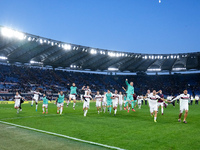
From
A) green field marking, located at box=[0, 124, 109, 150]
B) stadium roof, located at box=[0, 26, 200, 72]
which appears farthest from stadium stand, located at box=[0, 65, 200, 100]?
green field marking, located at box=[0, 124, 109, 150]

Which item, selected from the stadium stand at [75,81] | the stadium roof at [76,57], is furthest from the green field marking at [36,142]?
the stadium roof at [76,57]

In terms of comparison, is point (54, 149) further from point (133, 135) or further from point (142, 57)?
point (142, 57)

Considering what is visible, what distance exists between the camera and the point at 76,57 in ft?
172

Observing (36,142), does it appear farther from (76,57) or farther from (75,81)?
(75,81)

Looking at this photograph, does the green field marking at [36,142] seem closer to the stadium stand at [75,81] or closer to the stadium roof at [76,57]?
the stadium stand at [75,81]

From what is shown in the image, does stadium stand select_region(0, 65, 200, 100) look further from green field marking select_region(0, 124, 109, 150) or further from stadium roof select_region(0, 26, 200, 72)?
green field marking select_region(0, 124, 109, 150)

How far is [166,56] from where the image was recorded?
5747 centimetres

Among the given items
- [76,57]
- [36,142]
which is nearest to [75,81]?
[76,57]

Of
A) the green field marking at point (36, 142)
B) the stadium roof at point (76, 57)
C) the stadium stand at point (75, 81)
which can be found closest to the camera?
the green field marking at point (36, 142)

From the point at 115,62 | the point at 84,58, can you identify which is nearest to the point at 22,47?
the point at 84,58

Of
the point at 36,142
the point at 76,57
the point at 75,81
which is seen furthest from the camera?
the point at 75,81

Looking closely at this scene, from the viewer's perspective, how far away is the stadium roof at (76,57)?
39625mm

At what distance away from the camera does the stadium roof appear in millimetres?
39625

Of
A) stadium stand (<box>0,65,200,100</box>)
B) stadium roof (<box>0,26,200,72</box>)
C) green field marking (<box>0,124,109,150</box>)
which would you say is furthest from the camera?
stadium stand (<box>0,65,200,100</box>)
